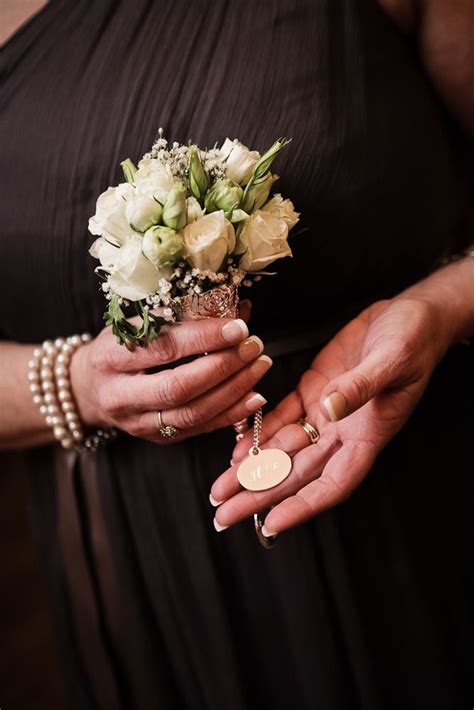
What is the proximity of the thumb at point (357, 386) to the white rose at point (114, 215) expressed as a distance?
Answer: 318mm

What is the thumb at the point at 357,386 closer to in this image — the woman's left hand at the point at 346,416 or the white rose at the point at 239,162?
the woman's left hand at the point at 346,416

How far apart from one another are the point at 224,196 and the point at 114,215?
137 mm

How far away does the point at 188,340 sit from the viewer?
840mm

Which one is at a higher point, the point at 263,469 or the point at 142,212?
the point at 142,212

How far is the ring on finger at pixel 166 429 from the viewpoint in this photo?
3.03ft

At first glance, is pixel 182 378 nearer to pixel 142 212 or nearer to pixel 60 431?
pixel 142 212

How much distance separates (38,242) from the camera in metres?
1.02

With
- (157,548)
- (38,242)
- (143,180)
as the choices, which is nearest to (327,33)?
(143,180)

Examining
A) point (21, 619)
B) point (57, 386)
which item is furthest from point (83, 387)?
point (21, 619)

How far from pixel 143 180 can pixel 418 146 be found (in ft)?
1.71

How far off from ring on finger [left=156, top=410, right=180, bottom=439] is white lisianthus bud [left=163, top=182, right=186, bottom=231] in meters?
0.29

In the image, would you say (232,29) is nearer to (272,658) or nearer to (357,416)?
(357,416)

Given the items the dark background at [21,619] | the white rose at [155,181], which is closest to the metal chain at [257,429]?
the white rose at [155,181]

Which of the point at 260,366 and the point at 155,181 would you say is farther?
the point at 260,366
